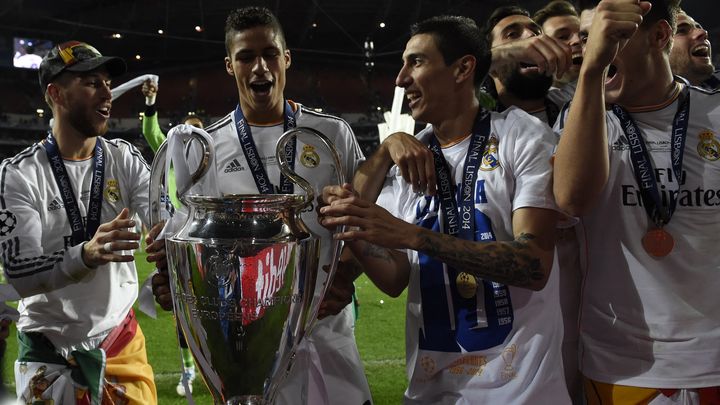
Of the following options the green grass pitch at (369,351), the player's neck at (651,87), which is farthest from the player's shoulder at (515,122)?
the green grass pitch at (369,351)

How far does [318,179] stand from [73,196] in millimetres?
1208

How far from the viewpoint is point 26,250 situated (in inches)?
110

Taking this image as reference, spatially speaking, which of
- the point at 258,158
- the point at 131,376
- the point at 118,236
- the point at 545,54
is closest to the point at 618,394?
the point at 545,54

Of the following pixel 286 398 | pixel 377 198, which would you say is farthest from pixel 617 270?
pixel 286 398

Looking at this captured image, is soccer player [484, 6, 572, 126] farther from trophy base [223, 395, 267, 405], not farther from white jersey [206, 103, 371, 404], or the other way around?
trophy base [223, 395, 267, 405]

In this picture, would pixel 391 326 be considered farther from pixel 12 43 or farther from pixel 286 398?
pixel 12 43

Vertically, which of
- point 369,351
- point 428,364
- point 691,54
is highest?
point 691,54

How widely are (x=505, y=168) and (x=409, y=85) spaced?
384 mm

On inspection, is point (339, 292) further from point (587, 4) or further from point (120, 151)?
point (120, 151)

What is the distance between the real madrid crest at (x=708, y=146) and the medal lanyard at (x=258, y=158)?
1161mm

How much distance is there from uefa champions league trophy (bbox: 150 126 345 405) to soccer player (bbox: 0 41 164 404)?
1.55 m

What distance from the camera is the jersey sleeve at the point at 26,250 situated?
2652 mm

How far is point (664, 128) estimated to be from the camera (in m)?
1.97

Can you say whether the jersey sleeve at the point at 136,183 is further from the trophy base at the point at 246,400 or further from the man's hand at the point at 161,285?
the trophy base at the point at 246,400
